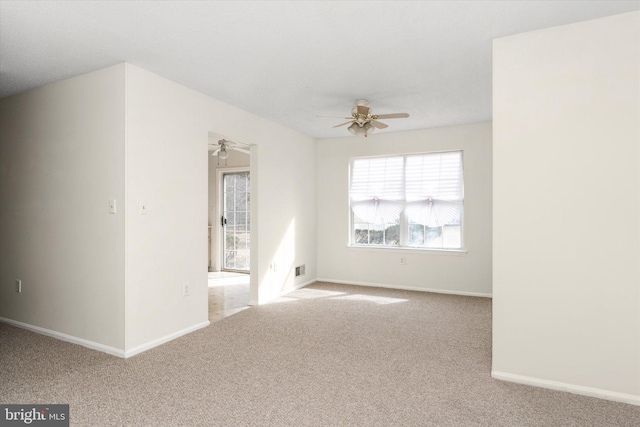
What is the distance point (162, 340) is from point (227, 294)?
6.76 feet

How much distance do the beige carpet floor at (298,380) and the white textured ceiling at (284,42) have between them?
96.5 inches

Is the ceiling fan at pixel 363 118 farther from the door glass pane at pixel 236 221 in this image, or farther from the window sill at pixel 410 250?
the door glass pane at pixel 236 221

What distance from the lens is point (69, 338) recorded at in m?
3.44

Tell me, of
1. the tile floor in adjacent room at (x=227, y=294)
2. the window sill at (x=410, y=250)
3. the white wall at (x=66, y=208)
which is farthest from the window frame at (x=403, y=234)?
the white wall at (x=66, y=208)

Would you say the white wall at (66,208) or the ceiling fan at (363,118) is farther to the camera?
the ceiling fan at (363,118)

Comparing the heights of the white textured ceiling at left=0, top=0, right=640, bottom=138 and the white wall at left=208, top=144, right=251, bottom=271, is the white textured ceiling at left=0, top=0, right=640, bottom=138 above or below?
above

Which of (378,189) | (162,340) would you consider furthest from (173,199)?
(378,189)

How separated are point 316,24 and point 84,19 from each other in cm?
151

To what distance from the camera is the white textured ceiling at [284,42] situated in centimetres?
229

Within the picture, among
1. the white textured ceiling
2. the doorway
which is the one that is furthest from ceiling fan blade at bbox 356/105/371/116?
the doorway

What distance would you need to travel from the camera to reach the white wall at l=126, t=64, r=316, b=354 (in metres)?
3.19

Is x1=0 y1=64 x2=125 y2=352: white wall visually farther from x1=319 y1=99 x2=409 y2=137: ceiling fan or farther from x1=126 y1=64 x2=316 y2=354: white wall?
x1=319 y1=99 x2=409 y2=137: ceiling fan

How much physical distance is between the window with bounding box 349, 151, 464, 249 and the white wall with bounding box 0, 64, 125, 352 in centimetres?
385

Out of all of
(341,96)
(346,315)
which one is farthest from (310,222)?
(341,96)
